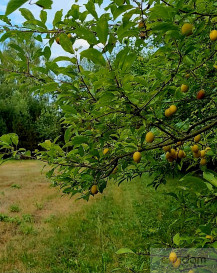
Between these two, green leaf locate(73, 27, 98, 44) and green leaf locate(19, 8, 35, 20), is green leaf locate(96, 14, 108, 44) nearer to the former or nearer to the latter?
green leaf locate(73, 27, 98, 44)

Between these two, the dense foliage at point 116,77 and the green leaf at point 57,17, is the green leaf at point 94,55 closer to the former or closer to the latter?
the dense foliage at point 116,77

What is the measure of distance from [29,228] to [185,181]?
4.93 meters

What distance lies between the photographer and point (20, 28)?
4.26ft

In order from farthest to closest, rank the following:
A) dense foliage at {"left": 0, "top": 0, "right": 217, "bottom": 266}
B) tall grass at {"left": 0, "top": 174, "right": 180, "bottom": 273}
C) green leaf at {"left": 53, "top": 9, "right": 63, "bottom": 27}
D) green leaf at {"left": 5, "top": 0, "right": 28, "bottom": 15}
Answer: tall grass at {"left": 0, "top": 174, "right": 180, "bottom": 273}, green leaf at {"left": 53, "top": 9, "right": 63, "bottom": 27}, dense foliage at {"left": 0, "top": 0, "right": 217, "bottom": 266}, green leaf at {"left": 5, "top": 0, "right": 28, "bottom": 15}

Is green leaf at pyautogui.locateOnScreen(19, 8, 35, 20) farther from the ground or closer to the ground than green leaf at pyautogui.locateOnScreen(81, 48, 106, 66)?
farther from the ground

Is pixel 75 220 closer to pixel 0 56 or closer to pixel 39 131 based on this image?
pixel 0 56

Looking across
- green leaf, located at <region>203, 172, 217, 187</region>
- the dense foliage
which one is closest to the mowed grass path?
the dense foliage

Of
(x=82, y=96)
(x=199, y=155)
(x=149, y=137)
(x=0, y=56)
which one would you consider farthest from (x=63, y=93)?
(x=199, y=155)

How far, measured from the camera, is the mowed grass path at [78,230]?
3777 millimetres

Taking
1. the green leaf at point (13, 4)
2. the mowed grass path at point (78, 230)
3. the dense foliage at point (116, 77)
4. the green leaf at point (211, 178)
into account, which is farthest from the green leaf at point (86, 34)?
the mowed grass path at point (78, 230)

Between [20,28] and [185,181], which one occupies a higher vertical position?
[20,28]

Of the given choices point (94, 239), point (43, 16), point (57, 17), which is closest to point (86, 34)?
point (43, 16)

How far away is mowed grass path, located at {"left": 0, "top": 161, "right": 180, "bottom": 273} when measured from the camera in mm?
3777

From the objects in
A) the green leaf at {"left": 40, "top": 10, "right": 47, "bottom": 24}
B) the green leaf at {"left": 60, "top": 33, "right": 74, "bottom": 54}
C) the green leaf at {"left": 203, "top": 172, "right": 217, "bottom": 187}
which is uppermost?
the green leaf at {"left": 40, "top": 10, "right": 47, "bottom": 24}
